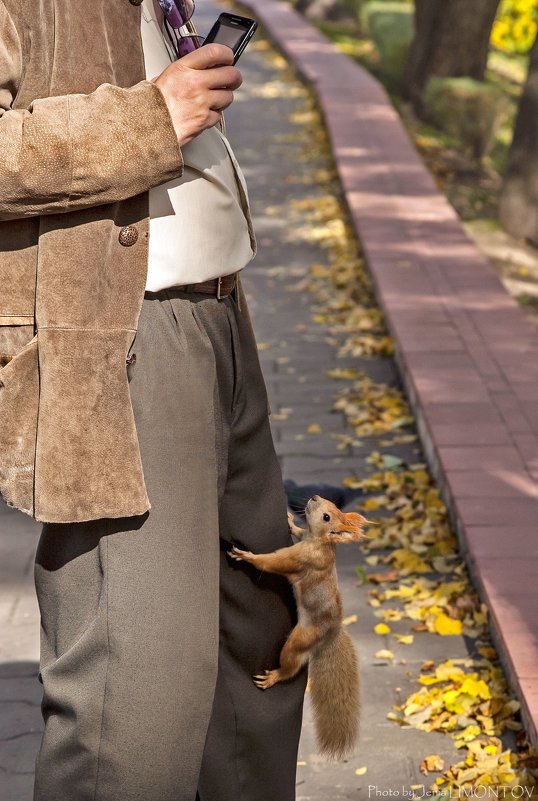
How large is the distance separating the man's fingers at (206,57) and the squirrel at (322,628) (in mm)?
880

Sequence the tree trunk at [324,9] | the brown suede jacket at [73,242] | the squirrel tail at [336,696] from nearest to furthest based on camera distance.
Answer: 1. the brown suede jacket at [73,242]
2. the squirrel tail at [336,696]
3. the tree trunk at [324,9]

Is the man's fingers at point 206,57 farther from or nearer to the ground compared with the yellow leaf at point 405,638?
farther from the ground

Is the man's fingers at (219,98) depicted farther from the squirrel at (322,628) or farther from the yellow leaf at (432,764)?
the yellow leaf at (432,764)

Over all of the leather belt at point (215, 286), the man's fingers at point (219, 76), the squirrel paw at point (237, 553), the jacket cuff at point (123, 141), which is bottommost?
the squirrel paw at point (237, 553)

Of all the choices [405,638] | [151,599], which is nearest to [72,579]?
[151,599]

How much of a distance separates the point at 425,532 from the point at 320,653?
2131 millimetres

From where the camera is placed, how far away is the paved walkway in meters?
3.28

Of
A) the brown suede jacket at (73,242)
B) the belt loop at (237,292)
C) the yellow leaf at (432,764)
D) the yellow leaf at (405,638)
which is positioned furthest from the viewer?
the yellow leaf at (405,638)

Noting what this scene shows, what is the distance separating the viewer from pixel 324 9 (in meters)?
25.8

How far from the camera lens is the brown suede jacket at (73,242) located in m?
1.85

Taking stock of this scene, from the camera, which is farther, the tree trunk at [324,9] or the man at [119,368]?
the tree trunk at [324,9]

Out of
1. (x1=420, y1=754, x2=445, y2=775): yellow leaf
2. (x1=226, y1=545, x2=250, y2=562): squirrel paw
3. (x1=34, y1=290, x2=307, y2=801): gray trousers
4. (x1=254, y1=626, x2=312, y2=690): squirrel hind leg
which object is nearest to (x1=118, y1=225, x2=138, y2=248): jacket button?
(x1=34, y1=290, x2=307, y2=801): gray trousers

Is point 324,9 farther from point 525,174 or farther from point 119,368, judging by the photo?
point 119,368

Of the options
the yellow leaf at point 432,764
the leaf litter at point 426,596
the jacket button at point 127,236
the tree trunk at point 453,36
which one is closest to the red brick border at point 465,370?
the leaf litter at point 426,596
